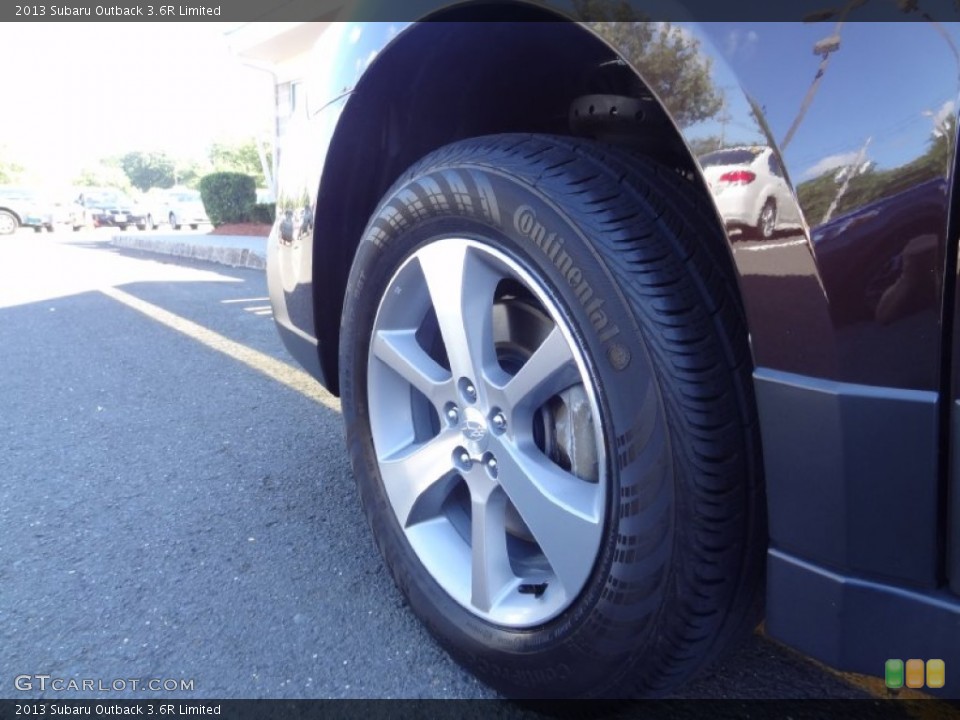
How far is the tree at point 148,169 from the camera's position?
7006 cm

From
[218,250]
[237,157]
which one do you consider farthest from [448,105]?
[237,157]

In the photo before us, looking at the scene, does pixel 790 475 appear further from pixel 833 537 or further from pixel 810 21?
pixel 810 21

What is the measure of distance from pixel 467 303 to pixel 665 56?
0.57 meters

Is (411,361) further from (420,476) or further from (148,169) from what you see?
(148,169)

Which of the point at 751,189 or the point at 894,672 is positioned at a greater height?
the point at 751,189

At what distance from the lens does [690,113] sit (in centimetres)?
108

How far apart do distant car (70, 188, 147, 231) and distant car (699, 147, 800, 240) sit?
107ft

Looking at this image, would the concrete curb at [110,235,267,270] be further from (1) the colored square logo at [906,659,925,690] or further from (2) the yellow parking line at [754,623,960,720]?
(1) the colored square logo at [906,659,925,690]

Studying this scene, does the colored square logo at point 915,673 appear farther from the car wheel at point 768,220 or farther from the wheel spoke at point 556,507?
the car wheel at point 768,220

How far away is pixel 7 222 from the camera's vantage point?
25.2 meters

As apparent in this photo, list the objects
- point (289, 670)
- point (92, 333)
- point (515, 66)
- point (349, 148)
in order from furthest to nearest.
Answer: point (92, 333), point (349, 148), point (515, 66), point (289, 670)

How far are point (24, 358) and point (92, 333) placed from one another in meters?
0.80

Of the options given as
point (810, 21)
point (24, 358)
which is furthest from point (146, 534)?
point (24, 358)

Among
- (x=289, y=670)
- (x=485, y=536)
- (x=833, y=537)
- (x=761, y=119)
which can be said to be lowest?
(x=289, y=670)
